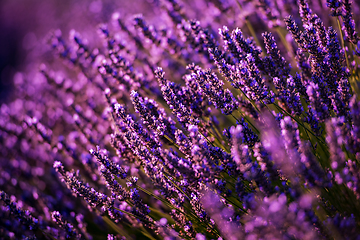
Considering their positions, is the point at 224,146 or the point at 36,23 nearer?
the point at 224,146

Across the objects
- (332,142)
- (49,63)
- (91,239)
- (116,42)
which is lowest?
(91,239)

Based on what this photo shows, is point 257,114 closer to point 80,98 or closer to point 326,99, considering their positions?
point 326,99

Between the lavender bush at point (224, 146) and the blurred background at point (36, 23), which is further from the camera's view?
the blurred background at point (36, 23)

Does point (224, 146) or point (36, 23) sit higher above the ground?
point (36, 23)

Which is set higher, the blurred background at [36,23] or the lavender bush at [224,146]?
the blurred background at [36,23]

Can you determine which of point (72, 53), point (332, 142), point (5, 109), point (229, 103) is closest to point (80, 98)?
point (72, 53)
